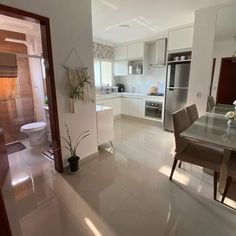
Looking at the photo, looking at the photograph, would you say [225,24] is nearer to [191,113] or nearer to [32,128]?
[191,113]

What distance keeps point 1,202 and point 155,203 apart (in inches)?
56.6

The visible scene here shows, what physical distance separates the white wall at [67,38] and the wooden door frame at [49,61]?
0.05 meters

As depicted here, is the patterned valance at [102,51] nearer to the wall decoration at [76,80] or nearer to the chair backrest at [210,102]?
the wall decoration at [76,80]

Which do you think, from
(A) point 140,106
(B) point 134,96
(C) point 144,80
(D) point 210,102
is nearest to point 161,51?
(C) point 144,80

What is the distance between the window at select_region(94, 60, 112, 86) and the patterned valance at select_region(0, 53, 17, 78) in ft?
8.63

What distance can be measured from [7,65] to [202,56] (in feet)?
11.2

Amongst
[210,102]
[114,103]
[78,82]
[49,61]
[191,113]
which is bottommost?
[114,103]

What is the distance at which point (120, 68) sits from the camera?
5184 mm

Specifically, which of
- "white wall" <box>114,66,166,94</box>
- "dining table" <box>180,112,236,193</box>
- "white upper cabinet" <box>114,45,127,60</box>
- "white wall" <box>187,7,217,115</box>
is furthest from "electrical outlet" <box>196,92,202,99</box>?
"white upper cabinet" <box>114,45,127,60</box>

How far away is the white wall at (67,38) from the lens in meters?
1.80

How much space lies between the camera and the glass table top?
1481 mm

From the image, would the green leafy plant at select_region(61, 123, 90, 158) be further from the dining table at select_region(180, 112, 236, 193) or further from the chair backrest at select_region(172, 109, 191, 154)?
the dining table at select_region(180, 112, 236, 193)

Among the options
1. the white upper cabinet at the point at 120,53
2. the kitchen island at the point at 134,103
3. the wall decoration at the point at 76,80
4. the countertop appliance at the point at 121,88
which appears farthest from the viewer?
the countertop appliance at the point at 121,88

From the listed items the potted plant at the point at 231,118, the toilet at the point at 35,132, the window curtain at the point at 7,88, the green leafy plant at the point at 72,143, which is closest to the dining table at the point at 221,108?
the potted plant at the point at 231,118
